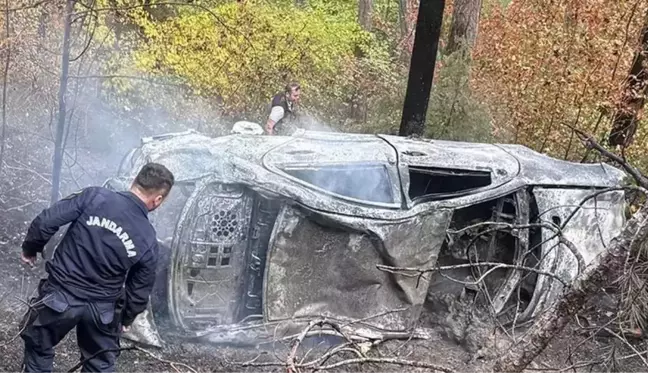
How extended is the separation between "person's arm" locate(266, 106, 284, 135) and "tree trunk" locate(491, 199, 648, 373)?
5.92 meters

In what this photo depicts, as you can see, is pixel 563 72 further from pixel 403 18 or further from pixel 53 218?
pixel 53 218

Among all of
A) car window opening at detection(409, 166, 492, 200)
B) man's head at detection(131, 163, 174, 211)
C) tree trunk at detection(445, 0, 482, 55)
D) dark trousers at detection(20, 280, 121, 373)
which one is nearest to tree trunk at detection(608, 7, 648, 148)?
tree trunk at detection(445, 0, 482, 55)

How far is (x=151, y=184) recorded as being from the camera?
3996mm

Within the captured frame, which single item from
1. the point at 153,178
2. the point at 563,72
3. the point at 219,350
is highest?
the point at 563,72

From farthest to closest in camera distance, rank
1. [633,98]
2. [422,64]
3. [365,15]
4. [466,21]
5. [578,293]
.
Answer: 1. [365,15]
2. [466,21]
3. [633,98]
4. [422,64]
5. [578,293]

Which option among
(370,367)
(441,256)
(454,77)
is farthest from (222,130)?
(370,367)

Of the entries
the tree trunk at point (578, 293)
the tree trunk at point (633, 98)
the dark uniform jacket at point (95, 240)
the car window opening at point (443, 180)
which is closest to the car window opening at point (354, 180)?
the car window opening at point (443, 180)

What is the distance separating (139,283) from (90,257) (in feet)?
1.10

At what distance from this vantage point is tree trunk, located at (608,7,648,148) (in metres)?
9.75

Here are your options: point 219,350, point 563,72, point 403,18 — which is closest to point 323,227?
point 219,350

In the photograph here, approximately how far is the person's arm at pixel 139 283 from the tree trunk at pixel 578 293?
6.82ft

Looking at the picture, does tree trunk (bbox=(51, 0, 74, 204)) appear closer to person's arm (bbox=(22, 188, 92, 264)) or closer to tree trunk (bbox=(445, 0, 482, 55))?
person's arm (bbox=(22, 188, 92, 264))

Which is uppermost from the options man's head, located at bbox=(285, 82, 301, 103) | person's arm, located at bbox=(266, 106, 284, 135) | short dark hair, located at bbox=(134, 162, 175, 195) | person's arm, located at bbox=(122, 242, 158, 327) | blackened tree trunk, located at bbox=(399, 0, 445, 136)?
blackened tree trunk, located at bbox=(399, 0, 445, 136)

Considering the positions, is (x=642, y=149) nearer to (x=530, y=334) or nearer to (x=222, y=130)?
(x=222, y=130)
